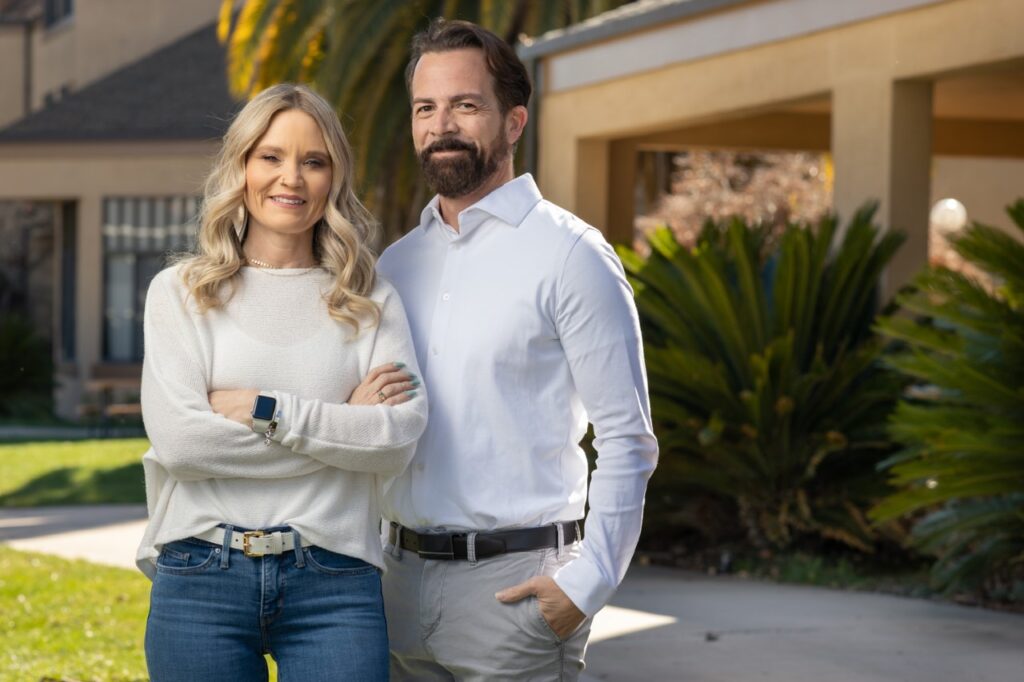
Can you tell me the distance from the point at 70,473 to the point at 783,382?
10093 millimetres

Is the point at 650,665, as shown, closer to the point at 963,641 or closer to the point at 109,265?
the point at 963,641

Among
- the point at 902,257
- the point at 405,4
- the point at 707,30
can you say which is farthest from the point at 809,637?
the point at 405,4

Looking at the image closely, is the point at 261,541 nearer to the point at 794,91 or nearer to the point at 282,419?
the point at 282,419

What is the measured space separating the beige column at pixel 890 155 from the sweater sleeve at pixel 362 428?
688cm

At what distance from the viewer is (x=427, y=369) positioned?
3758 millimetres

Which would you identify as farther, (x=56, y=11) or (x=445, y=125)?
(x=56, y=11)

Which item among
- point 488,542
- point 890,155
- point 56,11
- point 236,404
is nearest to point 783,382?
point 890,155

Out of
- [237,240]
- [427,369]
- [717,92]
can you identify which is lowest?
[427,369]

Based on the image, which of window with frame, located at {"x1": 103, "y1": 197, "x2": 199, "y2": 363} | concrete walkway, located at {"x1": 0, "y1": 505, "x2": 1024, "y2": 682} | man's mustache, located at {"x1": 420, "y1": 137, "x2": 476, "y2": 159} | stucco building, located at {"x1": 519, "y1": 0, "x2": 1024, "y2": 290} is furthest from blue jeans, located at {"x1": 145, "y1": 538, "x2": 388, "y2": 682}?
window with frame, located at {"x1": 103, "y1": 197, "x2": 199, "y2": 363}

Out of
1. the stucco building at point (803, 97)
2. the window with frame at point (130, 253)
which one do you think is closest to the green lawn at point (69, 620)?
the stucco building at point (803, 97)

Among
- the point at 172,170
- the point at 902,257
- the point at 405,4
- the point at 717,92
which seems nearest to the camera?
the point at 902,257

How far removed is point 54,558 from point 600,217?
5017 mm

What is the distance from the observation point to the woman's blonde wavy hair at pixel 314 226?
355cm

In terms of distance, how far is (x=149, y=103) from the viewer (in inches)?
1227
